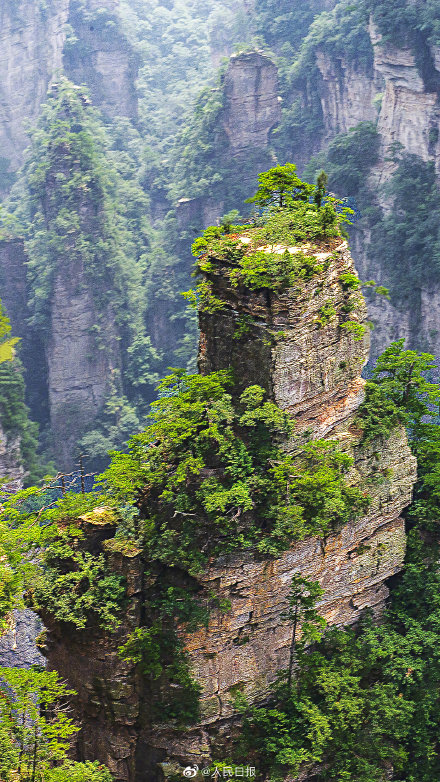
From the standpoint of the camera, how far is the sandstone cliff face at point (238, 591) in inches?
608

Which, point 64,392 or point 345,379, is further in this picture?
point 64,392

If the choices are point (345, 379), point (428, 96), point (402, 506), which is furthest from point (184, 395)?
point (428, 96)

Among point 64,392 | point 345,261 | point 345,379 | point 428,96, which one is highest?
point 428,96

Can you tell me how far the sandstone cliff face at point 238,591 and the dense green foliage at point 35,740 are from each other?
2.56 ft

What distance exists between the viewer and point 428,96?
38.6 meters

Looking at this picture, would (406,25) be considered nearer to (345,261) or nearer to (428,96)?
(428,96)

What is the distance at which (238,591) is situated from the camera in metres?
15.5

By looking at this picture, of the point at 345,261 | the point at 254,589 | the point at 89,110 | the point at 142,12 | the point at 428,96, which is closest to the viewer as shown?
the point at 254,589

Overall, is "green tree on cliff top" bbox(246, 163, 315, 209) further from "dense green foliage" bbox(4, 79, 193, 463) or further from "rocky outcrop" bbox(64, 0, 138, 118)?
"rocky outcrop" bbox(64, 0, 138, 118)

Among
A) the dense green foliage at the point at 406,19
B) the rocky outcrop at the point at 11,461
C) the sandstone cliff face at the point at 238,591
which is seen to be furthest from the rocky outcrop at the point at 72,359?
the sandstone cliff face at the point at 238,591

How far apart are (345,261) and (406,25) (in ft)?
84.2

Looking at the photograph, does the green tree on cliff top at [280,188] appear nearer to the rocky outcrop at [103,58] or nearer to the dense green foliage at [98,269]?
the dense green foliage at [98,269]

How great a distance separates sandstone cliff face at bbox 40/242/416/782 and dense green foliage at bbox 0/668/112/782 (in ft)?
2.56

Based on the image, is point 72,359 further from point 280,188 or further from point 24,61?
point 280,188
